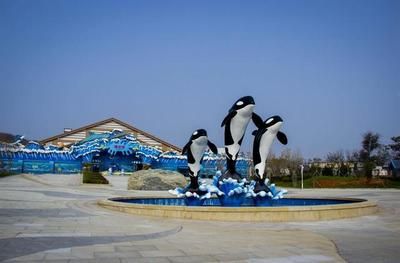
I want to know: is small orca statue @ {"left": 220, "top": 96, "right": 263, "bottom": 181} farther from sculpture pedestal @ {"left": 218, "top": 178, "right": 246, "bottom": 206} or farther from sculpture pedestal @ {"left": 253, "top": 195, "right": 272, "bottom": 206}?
sculpture pedestal @ {"left": 253, "top": 195, "right": 272, "bottom": 206}

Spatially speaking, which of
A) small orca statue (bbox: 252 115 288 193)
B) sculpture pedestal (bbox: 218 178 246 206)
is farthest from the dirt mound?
small orca statue (bbox: 252 115 288 193)

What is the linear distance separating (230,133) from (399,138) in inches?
1946

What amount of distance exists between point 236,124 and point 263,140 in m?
1.12

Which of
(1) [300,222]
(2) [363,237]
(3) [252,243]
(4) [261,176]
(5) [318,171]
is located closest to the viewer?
(3) [252,243]

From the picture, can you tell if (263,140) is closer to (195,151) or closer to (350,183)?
(195,151)

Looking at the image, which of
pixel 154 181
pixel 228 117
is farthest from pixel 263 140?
pixel 154 181

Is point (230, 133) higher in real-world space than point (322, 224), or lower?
higher

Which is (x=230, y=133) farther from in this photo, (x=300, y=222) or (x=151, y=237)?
(x=151, y=237)

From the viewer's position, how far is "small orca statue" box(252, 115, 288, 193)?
1631cm

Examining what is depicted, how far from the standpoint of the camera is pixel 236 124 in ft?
54.1

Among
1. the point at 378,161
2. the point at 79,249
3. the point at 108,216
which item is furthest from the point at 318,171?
the point at 79,249

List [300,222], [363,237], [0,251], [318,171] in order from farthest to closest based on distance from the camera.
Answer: [318,171] → [300,222] → [363,237] → [0,251]

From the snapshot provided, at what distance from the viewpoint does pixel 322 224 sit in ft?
41.7

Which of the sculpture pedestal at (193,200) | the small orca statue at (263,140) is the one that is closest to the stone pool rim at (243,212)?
the small orca statue at (263,140)
